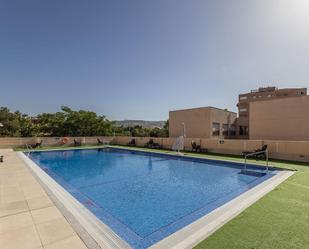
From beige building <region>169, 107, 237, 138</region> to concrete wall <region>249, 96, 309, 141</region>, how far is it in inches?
201

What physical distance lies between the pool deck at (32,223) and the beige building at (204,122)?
830 inches

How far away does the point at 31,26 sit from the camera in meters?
10.9

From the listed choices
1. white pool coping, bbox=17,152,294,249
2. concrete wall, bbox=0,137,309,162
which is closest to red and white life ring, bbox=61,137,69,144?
concrete wall, bbox=0,137,309,162

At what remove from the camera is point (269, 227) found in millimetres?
3320

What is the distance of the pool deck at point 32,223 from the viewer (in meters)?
2.84

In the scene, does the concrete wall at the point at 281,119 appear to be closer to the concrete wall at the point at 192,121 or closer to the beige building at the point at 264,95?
the concrete wall at the point at 192,121

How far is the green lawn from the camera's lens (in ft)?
9.16

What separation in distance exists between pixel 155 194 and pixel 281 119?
16521 millimetres

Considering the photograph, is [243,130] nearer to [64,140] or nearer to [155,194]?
[64,140]

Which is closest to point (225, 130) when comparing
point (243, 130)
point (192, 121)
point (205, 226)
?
point (243, 130)

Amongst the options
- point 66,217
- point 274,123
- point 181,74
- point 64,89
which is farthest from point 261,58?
point 64,89

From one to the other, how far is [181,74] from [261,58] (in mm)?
5978

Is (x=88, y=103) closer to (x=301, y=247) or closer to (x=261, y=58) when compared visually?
(x=261, y=58)

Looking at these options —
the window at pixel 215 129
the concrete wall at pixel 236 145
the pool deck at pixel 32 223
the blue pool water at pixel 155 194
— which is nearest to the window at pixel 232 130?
the window at pixel 215 129
